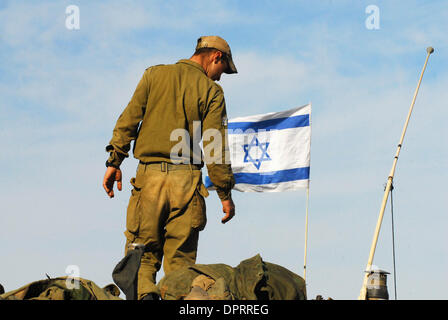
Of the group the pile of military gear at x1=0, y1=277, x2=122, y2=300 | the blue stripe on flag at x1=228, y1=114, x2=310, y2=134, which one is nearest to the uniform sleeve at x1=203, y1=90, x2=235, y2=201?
the pile of military gear at x1=0, y1=277, x2=122, y2=300

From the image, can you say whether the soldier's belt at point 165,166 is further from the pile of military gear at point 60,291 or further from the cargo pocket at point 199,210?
the pile of military gear at point 60,291

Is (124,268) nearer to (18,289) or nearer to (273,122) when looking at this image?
(18,289)

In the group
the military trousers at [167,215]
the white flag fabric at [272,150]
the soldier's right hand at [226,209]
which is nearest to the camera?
the military trousers at [167,215]

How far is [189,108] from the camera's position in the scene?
359 inches

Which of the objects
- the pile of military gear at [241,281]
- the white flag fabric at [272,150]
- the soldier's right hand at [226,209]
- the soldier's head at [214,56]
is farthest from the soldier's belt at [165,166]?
the white flag fabric at [272,150]

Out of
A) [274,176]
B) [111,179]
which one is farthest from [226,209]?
[274,176]

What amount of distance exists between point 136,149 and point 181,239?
1257mm

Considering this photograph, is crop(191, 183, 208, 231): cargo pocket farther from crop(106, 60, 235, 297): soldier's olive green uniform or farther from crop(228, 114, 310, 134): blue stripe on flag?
crop(228, 114, 310, 134): blue stripe on flag

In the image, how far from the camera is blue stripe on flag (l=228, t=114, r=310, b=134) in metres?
19.0

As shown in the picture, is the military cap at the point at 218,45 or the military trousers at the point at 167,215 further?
the military cap at the point at 218,45

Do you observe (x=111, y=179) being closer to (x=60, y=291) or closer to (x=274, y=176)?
(x=60, y=291)

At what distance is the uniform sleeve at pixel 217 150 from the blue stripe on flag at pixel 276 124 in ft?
32.6

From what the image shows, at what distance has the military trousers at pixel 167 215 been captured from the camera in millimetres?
9000
